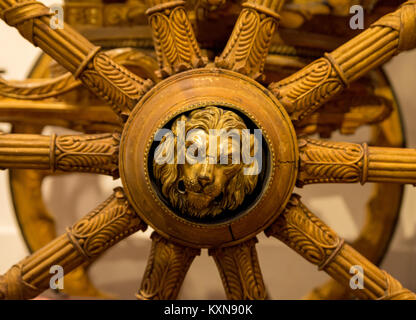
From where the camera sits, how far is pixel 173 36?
3.40 feet

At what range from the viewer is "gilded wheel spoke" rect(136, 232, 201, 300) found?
104cm

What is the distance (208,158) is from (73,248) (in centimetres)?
31

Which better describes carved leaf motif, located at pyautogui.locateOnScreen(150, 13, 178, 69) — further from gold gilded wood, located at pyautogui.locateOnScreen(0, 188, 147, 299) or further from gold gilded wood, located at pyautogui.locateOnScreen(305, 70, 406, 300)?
gold gilded wood, located at pyautogui.locateOnScreen(305, 70, 406, 300)

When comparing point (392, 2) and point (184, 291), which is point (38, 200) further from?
point (392, 2)

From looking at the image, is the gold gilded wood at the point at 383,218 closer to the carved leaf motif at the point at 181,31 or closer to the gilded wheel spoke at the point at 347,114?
the gilded wheel spoke at the point at 347,114

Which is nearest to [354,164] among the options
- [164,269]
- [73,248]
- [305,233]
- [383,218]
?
[305,233]

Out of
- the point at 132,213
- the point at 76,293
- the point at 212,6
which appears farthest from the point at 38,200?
the point at 212,6

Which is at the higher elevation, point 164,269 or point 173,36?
point 173,36

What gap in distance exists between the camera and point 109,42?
1.35 meters

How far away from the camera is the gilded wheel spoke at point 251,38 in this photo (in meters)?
1.03

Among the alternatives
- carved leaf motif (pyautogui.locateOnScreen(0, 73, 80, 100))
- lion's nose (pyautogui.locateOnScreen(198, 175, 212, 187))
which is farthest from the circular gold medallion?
carved leaf motif (pyautogui.locateOnScreen(0, 73, 80, 100))

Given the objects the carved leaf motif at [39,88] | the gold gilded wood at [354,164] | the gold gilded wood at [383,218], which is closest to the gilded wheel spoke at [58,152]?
the carved leaf motif at [39,88]

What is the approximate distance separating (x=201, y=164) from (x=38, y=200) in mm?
871

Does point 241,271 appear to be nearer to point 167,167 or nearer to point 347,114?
point 167,167
